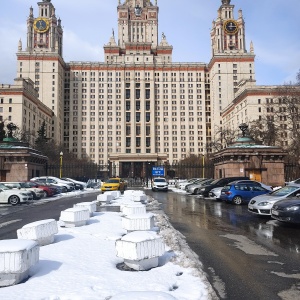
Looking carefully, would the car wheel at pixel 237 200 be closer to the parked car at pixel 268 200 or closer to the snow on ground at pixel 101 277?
the parked car at pixel 268 200

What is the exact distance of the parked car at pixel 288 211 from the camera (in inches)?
427

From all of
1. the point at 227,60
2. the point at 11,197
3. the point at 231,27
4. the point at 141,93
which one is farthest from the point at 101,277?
the point at 231,27

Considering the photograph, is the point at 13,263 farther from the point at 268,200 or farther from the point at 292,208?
the point at 268,200

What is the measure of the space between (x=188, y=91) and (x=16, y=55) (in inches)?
2732

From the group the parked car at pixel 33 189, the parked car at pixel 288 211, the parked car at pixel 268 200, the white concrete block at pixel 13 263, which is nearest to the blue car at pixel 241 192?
the parked car at pixel 268 200

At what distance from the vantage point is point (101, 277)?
206 inches

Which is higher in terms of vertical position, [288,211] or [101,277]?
[288,211]

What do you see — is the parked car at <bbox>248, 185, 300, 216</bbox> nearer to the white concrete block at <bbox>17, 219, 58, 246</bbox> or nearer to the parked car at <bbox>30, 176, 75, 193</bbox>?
the white concrete block at <bbox>17, 219, 58, 246</bbox>

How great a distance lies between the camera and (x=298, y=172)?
1548 inches

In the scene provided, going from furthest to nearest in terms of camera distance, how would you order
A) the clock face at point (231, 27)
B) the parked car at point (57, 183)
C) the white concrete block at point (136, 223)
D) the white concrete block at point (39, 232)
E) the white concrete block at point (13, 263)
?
the clock face at point (231, 27), the parked car at point (57, 183), the white concrete block at point (136, 223), the white concrete block at point (39, 232), the white concrete block at point (13, 263)

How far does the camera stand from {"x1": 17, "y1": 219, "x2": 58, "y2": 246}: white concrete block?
23.8ft

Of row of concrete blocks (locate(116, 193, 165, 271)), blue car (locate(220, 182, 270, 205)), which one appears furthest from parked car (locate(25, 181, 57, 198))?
row of concrete blocks (locate(116, 193, 165, 271))

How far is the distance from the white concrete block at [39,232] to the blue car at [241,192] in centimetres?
1416

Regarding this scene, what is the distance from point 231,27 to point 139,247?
131947 millimetres
